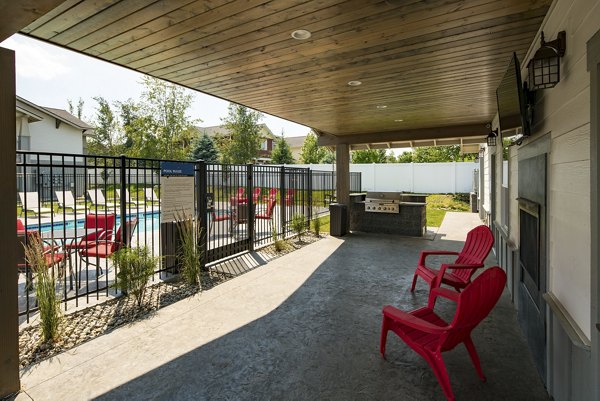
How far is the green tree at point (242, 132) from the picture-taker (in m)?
22.7

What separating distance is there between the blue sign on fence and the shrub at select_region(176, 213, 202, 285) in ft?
2.08

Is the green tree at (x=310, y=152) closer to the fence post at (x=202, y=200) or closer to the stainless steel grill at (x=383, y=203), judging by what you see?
the stainless steel grill at (x=383, y=203)

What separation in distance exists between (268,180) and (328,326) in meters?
4.92

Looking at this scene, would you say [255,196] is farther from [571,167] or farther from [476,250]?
[571,167]

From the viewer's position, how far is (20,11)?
190 cm

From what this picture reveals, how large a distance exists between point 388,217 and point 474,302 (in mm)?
6861

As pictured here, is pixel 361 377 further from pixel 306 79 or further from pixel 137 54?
pixel 137 54

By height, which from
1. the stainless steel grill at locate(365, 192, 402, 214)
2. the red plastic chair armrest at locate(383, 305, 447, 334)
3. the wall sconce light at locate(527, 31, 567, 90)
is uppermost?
the wall sconce light at locate(527, 31, 567, 90)

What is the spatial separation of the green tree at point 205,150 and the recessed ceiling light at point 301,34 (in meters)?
23.5

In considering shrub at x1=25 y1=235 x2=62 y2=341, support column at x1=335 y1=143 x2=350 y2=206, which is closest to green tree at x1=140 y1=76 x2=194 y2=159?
support column at x1=335 y1=143 x2=350 y2=206

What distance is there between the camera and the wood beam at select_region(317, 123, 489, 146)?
298 inches

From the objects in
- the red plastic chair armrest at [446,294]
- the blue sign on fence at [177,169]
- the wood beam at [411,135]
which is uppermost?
the wood beam at [411,135]

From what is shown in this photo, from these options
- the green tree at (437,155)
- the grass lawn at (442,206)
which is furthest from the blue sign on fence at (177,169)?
the green tree at (437,155)

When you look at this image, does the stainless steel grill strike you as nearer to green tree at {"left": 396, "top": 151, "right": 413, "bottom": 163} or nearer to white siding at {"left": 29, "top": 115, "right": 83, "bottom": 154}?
white siding at {"left": 29, "top": 115, "right": 83, "bottom": 154}
